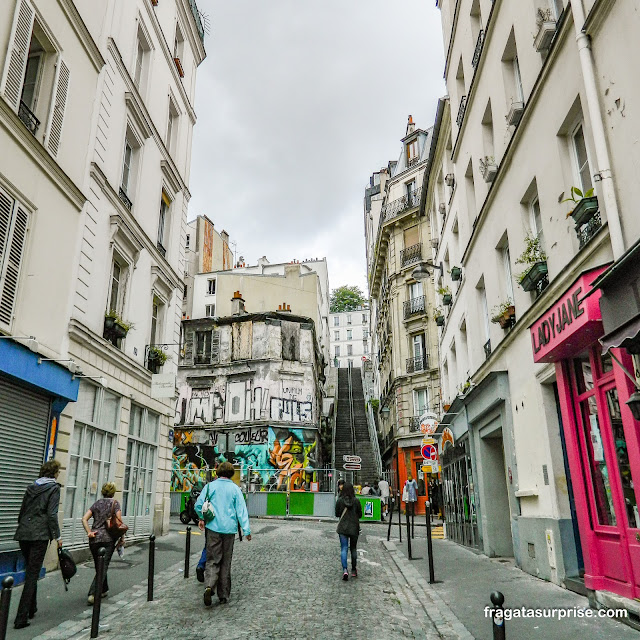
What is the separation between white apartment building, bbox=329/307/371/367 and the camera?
85.6 metres

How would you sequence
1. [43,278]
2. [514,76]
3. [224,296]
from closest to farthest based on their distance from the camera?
[43,278] → [514,76] → [224,296]

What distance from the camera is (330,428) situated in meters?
41.7

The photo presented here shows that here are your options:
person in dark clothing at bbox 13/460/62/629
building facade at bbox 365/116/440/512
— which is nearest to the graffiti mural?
building facade at bbox 365/116/440/512

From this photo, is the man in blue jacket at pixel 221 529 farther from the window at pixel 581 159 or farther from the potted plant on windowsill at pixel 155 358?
the potted plant on windowsill at pixel 155 358

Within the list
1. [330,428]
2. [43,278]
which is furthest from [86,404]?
[330,428]

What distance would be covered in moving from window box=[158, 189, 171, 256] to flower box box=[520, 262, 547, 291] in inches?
436

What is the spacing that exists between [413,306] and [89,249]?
23.2 m

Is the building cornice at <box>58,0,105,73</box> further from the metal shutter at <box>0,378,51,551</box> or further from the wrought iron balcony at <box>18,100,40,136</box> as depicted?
the metal shutter at <box>0,378,51,551</box>

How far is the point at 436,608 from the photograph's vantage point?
281 inches

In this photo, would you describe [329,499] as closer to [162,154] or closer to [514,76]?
[162,154]

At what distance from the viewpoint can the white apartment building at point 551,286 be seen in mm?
6160

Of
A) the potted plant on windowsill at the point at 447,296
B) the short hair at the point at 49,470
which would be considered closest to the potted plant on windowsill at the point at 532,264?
the short hair at the point at 49,470

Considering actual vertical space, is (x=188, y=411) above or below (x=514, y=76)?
below

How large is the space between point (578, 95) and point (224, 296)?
33.9 meters
